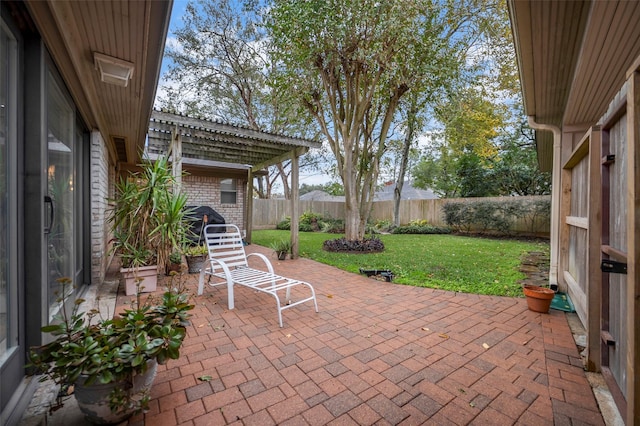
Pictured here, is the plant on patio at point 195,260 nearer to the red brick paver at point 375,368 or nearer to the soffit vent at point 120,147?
the red brick paver at point 375,368

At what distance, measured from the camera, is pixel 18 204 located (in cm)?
170

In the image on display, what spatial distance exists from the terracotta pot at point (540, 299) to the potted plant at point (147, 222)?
4.52m

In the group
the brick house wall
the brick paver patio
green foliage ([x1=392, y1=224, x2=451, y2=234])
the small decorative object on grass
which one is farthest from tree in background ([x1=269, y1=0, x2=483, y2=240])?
green foliage ([x1=392, y1=224, x2=451, y2=234])

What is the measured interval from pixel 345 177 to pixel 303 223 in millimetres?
7061

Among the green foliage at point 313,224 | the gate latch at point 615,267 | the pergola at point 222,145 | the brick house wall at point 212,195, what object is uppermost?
the pergola at point 222,145

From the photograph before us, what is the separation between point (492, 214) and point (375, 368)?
10656mm

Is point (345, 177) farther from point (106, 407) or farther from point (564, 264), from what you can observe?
point (106, 407)

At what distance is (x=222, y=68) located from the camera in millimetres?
13391

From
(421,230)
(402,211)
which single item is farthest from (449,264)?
(402,211)

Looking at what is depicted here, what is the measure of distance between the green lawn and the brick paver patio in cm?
93

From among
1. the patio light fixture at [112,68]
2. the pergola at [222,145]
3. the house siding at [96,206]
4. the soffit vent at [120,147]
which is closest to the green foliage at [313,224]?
the pergola at [222,145]

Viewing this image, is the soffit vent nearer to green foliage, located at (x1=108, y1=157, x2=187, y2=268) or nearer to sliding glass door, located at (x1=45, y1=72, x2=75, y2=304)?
green foliage, located at (x1=108, y1=157, x2=187, y2=268)

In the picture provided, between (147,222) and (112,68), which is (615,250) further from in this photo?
(147,222)

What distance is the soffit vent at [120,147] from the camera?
17.4 ft
